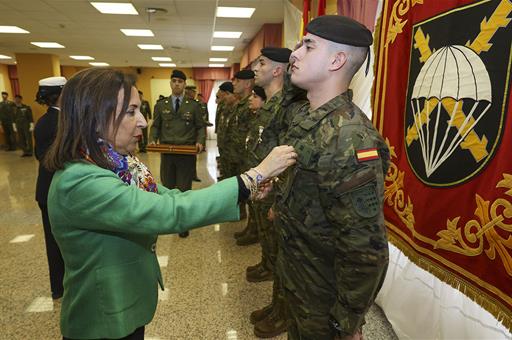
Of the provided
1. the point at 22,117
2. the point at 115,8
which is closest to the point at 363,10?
the point at 115,8

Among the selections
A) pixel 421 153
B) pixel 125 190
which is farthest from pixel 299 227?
pixel 421 153

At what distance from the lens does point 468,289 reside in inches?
50.9

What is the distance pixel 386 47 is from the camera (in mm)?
1893

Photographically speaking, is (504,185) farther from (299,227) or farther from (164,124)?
(164,124)

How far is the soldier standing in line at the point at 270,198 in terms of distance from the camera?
2043 mm

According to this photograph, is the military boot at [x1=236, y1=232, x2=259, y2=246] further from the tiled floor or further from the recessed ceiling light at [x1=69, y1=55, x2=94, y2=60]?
the recessed ceiling light at [x1=69, y1=55, x2=94, y2=60]

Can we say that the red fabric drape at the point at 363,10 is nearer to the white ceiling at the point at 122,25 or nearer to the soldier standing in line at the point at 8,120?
the white ceiling at the point at 122,25

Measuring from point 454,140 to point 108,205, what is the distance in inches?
50.5

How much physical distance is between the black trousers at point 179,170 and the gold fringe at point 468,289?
2.42 m

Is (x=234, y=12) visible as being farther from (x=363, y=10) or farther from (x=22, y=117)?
(x=22, y=117)

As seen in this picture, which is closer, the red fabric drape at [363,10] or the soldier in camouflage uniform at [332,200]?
the soldier in camouflage uniform at [332,200]

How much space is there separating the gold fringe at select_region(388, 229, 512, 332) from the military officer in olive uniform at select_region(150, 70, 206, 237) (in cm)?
244

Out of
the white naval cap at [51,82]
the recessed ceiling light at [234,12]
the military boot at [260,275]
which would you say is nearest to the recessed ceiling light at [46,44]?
the recessed ceiling light at [234,12]

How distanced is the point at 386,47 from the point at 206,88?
49.3ft
